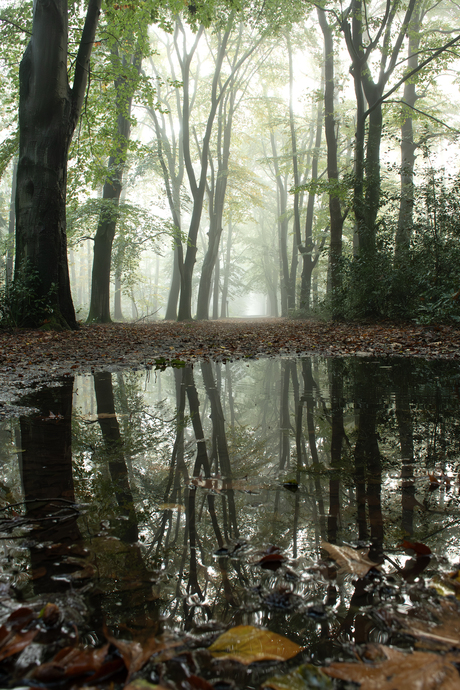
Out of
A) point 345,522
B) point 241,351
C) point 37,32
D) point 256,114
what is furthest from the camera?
point 256,114

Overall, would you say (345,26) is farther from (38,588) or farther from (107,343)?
(38,588)

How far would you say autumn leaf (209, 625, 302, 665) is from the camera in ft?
2.70

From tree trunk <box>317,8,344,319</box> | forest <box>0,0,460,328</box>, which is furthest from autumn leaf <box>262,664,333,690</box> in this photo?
tree trunk <box>317,8,344,319</box>

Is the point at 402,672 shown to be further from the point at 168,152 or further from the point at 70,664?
the point at 168,152

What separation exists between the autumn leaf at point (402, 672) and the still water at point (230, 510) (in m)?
0.06

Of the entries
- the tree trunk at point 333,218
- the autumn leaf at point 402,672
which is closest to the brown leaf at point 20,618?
the autumn leaf at point 402,672

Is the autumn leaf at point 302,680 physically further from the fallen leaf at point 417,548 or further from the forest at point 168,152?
the forest at point 168,152

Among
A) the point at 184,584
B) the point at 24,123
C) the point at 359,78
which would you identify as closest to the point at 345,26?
the point at 359,78

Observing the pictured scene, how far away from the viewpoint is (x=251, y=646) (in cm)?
85

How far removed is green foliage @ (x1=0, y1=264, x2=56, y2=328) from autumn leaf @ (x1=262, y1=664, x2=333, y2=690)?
848cm

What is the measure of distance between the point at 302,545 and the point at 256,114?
1026 inches

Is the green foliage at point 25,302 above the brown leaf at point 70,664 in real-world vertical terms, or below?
above

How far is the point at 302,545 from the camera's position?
121 centimetres

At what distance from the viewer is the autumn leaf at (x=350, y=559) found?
108 centimetres
